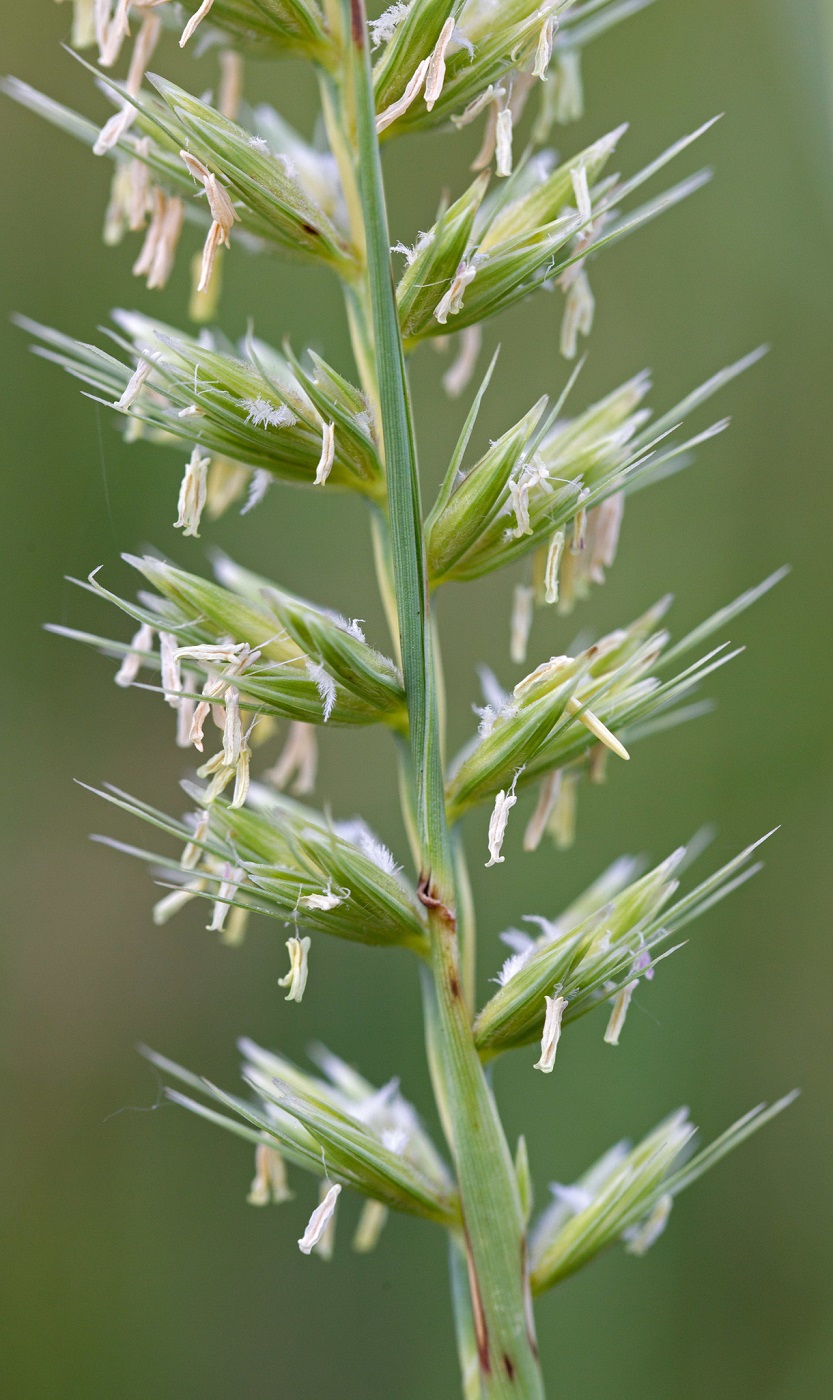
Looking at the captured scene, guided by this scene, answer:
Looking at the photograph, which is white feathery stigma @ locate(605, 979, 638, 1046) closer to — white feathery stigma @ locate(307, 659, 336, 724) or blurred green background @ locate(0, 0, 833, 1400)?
white feathery stigma @ locate(307, 659, 336, 724)

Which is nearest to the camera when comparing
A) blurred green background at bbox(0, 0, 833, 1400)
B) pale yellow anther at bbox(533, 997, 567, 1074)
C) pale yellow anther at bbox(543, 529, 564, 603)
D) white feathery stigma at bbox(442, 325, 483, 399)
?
pale yellow anther at bbox(533, 997, 567, 1074)

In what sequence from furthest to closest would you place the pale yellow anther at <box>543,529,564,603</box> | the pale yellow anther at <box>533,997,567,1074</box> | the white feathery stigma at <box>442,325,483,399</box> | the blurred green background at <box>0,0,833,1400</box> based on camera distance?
1. the blurred green background at <box>0,0,833,1400</box>
2. the white feathery stigma at <box>442,325,483,399</box>
3. the pale yellow anther at <box>543,529,564,603</box>
4. the pale yellow anther at <box>533,997,567,1074</box>

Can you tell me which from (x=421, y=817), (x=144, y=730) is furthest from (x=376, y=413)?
(x=144, y=730)

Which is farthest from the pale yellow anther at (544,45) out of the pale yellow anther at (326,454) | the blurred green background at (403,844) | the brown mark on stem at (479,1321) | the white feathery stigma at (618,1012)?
the blurred green background at (403,844)

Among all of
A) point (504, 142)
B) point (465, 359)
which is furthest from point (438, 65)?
point (465, 359)

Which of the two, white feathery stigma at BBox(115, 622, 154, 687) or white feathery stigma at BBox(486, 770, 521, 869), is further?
white feathery stigma at BBox(115, 622, 154, 687)

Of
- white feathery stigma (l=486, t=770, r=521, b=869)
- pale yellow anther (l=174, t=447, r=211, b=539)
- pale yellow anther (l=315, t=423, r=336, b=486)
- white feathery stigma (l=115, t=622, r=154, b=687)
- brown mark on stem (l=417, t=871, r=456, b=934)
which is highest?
pale yellow anther (l=174, t=447, r=211, b=539)

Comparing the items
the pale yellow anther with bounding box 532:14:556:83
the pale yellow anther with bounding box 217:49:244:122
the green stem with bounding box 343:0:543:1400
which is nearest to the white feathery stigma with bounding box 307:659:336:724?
the green stem with bounding box 343:0:543:1400
